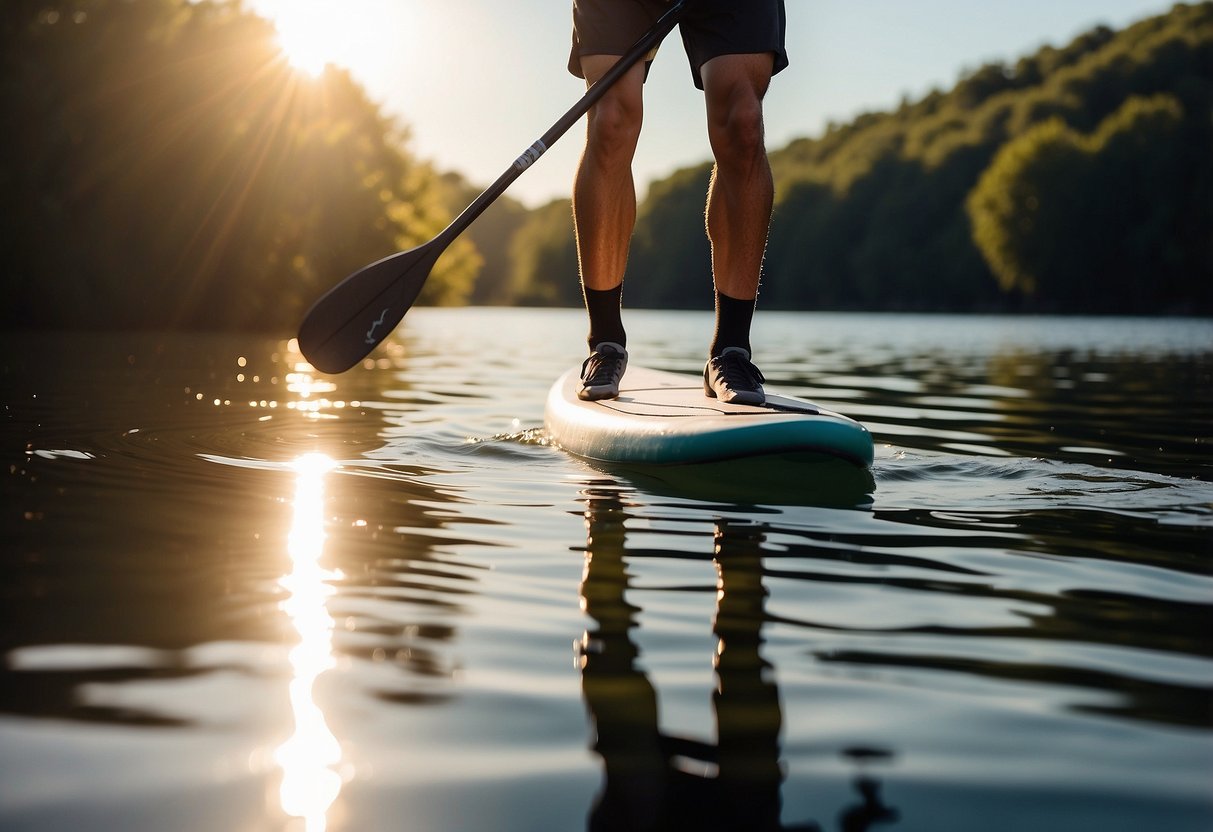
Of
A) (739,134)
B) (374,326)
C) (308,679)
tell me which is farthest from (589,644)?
(374,326)

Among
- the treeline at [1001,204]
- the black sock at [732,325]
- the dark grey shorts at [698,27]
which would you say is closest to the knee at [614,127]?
the dark grey shorts at [698,27]

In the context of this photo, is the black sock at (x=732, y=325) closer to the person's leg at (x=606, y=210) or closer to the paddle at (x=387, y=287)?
the person's leg at (x=606, y=210)

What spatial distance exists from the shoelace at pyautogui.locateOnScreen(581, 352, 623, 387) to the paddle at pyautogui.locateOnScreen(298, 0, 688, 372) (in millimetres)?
720

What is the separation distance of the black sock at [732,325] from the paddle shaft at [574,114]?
86 cm

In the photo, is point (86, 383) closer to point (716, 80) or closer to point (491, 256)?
point (716, 80)

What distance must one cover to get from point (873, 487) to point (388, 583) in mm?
1804

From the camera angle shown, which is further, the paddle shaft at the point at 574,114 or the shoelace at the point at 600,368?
the shoelace at the point at 600,368

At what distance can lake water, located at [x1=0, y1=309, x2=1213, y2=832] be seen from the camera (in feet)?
4.55

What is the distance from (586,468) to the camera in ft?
13.7

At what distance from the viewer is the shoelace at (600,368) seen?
15.6ft

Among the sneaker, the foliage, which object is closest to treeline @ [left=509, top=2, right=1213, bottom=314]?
the foliage

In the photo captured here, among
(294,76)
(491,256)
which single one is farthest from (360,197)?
(491,256)

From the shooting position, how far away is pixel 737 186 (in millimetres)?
4469

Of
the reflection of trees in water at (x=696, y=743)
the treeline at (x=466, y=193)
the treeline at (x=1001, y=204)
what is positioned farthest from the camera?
the treeline at (x=1001, y=204)
